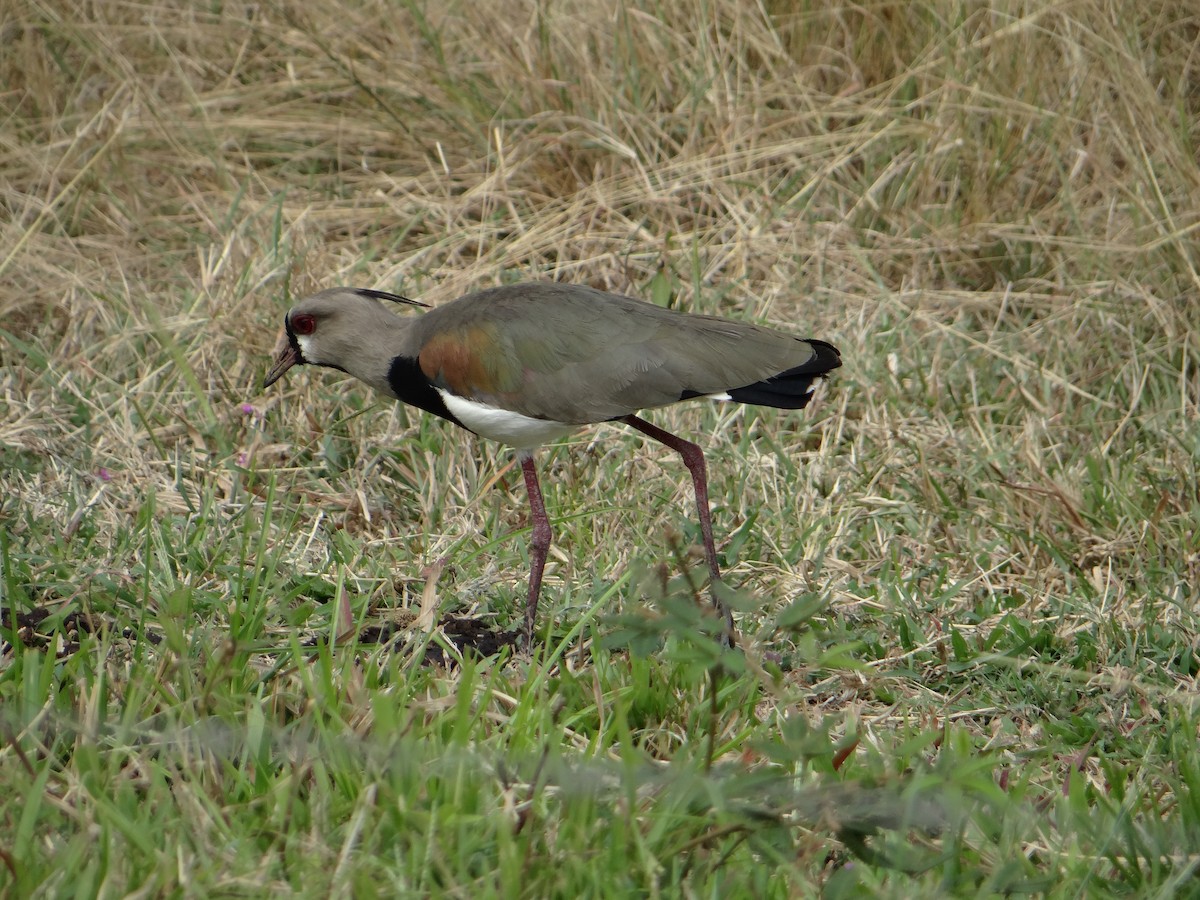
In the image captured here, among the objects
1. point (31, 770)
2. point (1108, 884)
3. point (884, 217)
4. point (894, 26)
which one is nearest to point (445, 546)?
point (31, 770)

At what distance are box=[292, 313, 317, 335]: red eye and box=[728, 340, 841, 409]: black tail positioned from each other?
127cm

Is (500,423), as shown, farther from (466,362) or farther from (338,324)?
(338,324)

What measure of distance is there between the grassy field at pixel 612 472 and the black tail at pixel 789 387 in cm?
52

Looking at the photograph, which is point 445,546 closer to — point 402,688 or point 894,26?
point 402,688

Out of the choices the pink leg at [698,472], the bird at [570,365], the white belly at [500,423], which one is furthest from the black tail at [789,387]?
the white belly at [500,423]

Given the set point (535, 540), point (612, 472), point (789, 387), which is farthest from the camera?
point (612, 472)

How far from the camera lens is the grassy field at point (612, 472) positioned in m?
2.64

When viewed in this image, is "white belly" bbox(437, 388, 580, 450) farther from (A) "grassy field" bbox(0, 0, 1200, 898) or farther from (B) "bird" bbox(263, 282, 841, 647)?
(A) "grassy field" bbox(0, 0, 1200, 898)

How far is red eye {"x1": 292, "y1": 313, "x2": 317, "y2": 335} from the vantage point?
416 centimetres

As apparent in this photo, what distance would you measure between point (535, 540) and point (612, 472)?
854 millimetres

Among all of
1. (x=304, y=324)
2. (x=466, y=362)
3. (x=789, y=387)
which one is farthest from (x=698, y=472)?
(x=304, y=324)

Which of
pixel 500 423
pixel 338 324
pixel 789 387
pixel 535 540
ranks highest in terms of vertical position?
pixel 789 387

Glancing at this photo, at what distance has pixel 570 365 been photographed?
3836 mm

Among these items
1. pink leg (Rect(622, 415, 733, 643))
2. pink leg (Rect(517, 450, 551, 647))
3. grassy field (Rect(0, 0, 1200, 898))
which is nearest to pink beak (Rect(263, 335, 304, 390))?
grassy field (Rect(0, 0, 1200, 898))
